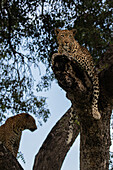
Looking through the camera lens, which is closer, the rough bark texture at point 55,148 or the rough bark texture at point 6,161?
the rough bark texture at point 6,161

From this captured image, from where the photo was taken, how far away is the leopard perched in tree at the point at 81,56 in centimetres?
354

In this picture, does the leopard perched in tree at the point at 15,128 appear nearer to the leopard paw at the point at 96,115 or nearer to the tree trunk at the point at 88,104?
the tree trunk at the point at 88,104

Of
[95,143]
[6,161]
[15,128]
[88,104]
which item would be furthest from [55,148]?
[88,104]

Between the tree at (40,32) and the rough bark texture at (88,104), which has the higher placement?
the tree at (40,32)

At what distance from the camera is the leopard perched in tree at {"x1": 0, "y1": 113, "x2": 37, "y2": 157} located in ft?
22.5

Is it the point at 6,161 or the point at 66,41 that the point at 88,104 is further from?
the point at 6,161

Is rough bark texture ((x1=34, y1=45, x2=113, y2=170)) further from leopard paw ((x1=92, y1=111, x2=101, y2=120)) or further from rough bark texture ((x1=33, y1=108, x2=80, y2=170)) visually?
rough bark texture ((x1=33, y1=108, x2=80, y2=170))

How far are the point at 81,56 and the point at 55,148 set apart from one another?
100 inches

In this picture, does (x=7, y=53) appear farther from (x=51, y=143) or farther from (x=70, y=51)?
(x=70, y=51)

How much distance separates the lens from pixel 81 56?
158 inches

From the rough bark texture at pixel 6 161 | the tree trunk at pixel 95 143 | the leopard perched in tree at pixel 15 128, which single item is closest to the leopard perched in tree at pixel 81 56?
the tree trunk at pixel 95 143

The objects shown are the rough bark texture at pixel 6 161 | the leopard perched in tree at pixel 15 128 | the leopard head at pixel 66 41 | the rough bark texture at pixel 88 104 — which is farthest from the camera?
the leopard perched in tree at pixel 15 128

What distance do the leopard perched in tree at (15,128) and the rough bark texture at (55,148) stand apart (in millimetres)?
1183

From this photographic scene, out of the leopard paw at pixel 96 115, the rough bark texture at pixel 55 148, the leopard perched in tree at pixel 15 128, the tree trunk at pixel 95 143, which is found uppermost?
the leopard perched in tree at pixel 15 128
